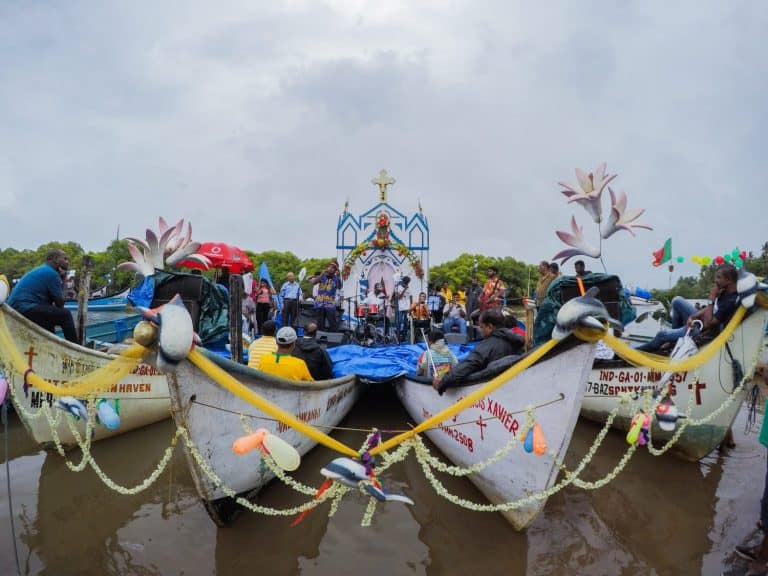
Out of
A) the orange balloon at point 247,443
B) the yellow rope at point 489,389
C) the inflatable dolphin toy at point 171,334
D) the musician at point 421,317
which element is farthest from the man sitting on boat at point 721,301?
the musician at point 421,317

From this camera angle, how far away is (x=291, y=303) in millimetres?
10180

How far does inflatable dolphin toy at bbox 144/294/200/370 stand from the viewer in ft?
8.81

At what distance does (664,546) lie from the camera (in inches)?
148

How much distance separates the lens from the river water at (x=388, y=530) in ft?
11.5

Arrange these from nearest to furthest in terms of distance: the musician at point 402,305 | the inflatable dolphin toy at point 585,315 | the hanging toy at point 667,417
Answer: the inflatable dolphin toy at point 585,315
the hanging toy at point 667,417
the musician at point 402,305

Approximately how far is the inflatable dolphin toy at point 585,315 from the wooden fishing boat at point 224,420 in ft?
7.45

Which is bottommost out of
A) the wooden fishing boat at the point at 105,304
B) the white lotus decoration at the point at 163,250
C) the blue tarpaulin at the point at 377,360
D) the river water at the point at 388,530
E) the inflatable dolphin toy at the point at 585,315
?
the river water at the point at 388,530

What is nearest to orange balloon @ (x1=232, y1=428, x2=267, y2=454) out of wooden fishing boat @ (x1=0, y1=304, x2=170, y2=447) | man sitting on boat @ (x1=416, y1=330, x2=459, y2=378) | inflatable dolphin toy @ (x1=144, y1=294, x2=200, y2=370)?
inflatable dolphin toy @ (x1=144, y1=294, x2=200, y2=370)

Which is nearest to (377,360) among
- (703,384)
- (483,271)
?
(703,384)

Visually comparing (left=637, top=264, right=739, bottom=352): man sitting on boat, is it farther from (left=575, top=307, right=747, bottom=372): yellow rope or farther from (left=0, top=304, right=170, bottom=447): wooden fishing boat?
(left=0, top=304, right=170, bottom=447): wooden fishing boat

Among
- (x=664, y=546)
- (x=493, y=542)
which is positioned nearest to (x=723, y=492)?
(x=664, y=546)

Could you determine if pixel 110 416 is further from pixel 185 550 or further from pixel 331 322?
pixel 331 322

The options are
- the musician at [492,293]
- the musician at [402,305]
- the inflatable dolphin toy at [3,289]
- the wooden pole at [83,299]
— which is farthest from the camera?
the musician at [402,305]

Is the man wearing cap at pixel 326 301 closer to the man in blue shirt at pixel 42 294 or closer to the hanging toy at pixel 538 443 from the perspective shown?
the man in blue shirt at pixel 42 294
